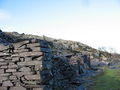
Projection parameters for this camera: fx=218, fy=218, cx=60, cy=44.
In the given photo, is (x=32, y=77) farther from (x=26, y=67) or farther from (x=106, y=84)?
(x=106, y=84)

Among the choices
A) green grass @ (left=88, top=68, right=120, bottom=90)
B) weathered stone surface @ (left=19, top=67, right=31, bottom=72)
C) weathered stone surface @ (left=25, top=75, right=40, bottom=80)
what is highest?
weathered stone surface @ (left=19, top=67, right=31, bottom=72)

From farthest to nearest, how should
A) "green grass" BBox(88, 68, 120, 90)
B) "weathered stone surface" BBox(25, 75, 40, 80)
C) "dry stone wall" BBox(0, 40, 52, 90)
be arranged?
"green grass" BBox(88, 68, 120, 90) < "dry stone wall" BBox(0, 40, 52, 90) < "weathered stone surface" BBox(25, 75, 40, 80)

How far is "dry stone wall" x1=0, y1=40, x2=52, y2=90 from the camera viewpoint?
349 inches

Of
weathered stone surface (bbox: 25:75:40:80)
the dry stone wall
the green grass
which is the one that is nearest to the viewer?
weathered stone surface (bbox: 25:75:40:80)

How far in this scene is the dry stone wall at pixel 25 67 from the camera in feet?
29.1

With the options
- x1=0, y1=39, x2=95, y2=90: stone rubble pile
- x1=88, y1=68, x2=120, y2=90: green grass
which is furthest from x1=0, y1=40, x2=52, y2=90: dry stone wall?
x1=88, y1=68, x2=120, y2=90: green grass

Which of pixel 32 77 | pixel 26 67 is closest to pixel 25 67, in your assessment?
pixel 26 67

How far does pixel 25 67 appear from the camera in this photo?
8.99m

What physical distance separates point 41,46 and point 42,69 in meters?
0.99

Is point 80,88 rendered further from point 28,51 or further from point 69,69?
A: point 28,51

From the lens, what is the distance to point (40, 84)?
882cm

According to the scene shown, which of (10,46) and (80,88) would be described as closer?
(10,46)

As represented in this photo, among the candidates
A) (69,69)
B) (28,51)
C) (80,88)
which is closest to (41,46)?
(28,51)

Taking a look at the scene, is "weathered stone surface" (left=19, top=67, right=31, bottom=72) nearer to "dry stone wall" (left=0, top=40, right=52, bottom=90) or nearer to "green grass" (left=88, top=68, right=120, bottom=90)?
"dry stone wall" (left=0, top=40, right=52, bottom=90)
